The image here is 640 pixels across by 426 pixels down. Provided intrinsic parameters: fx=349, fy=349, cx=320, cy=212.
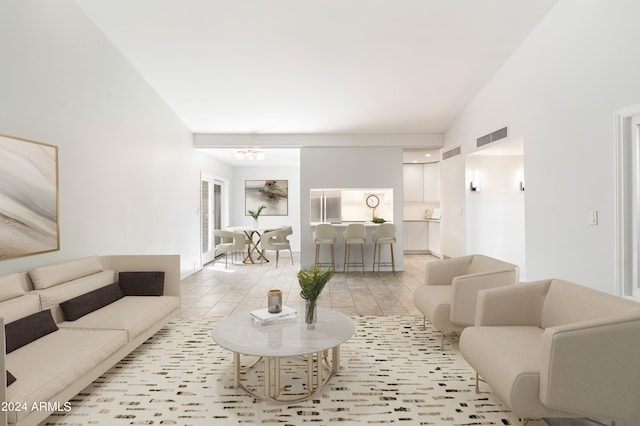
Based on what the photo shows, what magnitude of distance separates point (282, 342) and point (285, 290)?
3.15 meters

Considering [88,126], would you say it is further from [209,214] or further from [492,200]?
[492,200]

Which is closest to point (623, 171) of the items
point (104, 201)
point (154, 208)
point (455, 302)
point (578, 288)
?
point (578, 288)

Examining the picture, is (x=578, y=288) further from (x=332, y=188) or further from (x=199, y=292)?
(x=332, y=188)

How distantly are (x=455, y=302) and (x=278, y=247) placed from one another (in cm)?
505

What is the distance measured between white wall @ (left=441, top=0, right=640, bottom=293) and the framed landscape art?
6.56 m

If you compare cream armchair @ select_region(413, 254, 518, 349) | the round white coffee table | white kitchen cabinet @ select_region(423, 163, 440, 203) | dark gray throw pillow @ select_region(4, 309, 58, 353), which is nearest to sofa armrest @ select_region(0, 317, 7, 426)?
dark gray throw pillow @ select_region(4, 309, 58, 353)

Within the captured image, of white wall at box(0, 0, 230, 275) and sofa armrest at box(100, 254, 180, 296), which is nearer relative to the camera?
white wall at box(0, 0, 230, 275)

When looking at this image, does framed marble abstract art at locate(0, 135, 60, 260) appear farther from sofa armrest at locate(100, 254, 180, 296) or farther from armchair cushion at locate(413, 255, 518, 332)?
armchair cushion at locate(413, 255, 518, 332)

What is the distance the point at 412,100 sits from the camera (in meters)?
5.77

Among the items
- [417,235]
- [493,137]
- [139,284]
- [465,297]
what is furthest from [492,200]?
[139,284]

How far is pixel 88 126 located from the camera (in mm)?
3852

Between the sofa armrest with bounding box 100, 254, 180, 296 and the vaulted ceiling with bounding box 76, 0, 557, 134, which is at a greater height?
the vaulted ceiling with bounding box 76, 0, 557, 134

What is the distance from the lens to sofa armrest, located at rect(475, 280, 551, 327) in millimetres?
2516

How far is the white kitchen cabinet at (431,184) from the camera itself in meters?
9.45
